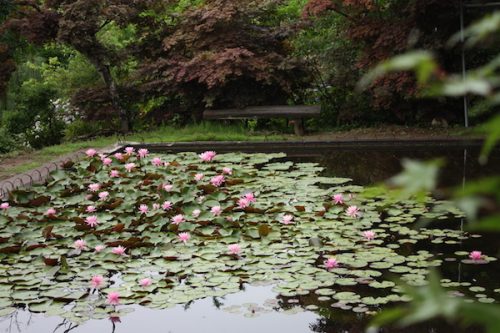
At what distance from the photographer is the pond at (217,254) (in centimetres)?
350

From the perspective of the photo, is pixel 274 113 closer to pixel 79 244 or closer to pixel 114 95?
pixel 114 95

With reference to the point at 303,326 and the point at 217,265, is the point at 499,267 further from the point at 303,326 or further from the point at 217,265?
the point at 217,265

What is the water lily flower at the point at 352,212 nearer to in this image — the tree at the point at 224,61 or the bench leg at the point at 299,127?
the bench leg at the point at 299,127

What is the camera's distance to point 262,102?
35.7 feet

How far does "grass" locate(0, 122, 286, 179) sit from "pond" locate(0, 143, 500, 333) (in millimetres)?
2349

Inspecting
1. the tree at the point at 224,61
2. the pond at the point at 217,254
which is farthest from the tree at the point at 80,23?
the pond at the point at 217,254

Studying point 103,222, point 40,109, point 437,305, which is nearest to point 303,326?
point 103,222

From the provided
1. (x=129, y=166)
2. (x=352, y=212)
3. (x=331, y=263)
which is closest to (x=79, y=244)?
(x=331, y=263)

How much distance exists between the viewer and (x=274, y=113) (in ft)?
33.6

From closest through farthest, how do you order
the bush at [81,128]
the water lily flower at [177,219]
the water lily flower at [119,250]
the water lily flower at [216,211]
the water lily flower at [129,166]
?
the water lily flower at [119,250]
the water lily flower at [177,219]
the water lily flower at [216,211]
the water lily flower at [129,166]
the bush at [81,128]

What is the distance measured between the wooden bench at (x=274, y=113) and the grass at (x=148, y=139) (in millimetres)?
209

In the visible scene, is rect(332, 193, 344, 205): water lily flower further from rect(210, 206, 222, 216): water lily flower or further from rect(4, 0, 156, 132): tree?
rect(4, 0, 156, 132): tree

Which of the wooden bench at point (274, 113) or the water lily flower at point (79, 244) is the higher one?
the wooden bench at point (274, 113)

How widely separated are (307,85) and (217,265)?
7510 mm
